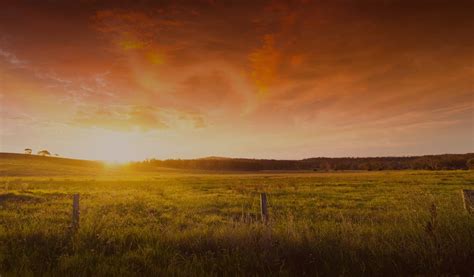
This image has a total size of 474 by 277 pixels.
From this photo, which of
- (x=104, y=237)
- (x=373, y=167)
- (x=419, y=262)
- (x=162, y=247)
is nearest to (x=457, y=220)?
(x=419, y=262)

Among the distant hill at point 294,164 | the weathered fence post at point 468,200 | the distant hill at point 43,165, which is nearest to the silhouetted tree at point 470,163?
the distant hill at point 294,164

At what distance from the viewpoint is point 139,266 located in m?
6.52

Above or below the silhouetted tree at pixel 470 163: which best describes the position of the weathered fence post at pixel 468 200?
below

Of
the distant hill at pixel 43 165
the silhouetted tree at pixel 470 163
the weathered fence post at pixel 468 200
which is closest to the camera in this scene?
the weathered fence post at pixel 468 200

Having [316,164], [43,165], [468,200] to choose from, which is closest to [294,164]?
[316,164]

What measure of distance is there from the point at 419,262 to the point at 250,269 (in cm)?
323

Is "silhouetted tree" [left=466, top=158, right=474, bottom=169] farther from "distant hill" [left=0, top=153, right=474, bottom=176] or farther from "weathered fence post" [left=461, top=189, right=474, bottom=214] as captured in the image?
"weathered fence post" [left=461, top=189, right=474, bottom=214]

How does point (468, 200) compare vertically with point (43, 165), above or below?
below

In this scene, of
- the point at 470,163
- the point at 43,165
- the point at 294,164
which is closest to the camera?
the point at 43,165

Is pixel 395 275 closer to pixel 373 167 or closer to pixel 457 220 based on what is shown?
pixel 457 220

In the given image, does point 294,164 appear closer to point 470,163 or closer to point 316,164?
point 316,164

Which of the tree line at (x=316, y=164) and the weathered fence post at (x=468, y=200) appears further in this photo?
the tree line at (x=316, y=164)

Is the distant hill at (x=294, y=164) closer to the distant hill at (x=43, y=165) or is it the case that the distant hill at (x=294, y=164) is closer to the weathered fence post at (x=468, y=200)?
the distant hill at (x=43, y=165)

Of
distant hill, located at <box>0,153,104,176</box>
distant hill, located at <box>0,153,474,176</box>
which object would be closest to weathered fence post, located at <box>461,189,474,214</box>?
distant hill, located at <box>0,153,104,176</box>
